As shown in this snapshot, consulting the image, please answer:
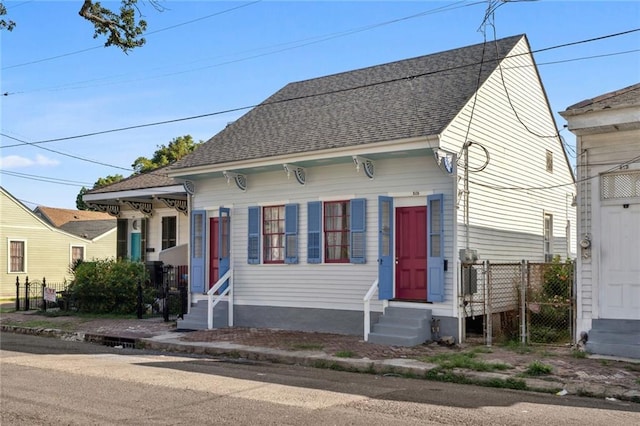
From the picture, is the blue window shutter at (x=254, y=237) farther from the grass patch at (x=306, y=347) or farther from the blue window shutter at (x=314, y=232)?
the grass patch at (x=306, y=347)

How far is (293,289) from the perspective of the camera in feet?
52.2

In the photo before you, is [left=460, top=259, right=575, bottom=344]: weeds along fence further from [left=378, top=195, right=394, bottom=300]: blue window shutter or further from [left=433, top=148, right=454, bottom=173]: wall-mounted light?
[left=433, top=148, right=454, bottom=173]: wall-mounted light

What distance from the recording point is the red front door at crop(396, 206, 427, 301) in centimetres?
1395

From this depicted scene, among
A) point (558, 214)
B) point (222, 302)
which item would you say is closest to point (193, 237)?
point (222, 302)

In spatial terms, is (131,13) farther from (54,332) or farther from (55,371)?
(54,332)

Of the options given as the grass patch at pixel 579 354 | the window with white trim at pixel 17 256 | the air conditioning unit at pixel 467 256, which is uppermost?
the air conditioning unit at pixel 467 256

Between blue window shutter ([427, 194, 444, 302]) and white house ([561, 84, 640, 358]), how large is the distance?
8.77 feet

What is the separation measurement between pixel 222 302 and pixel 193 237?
6.96 feet

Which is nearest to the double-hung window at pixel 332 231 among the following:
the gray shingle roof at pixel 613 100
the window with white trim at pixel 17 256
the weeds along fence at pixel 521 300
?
the weeds along fence at pixel 521 300

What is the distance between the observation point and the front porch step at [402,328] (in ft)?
42.8

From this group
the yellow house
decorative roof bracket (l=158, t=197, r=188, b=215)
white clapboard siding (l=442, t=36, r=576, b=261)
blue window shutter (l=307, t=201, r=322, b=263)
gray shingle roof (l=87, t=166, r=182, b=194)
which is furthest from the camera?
the yellow house

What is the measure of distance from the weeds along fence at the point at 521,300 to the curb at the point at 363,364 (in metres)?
2.71

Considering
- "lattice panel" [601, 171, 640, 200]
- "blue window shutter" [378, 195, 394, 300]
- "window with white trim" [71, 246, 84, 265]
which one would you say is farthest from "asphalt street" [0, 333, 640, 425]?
"window with white trim" [71, 246, 84, 265]

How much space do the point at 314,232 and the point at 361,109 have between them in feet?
11.1
